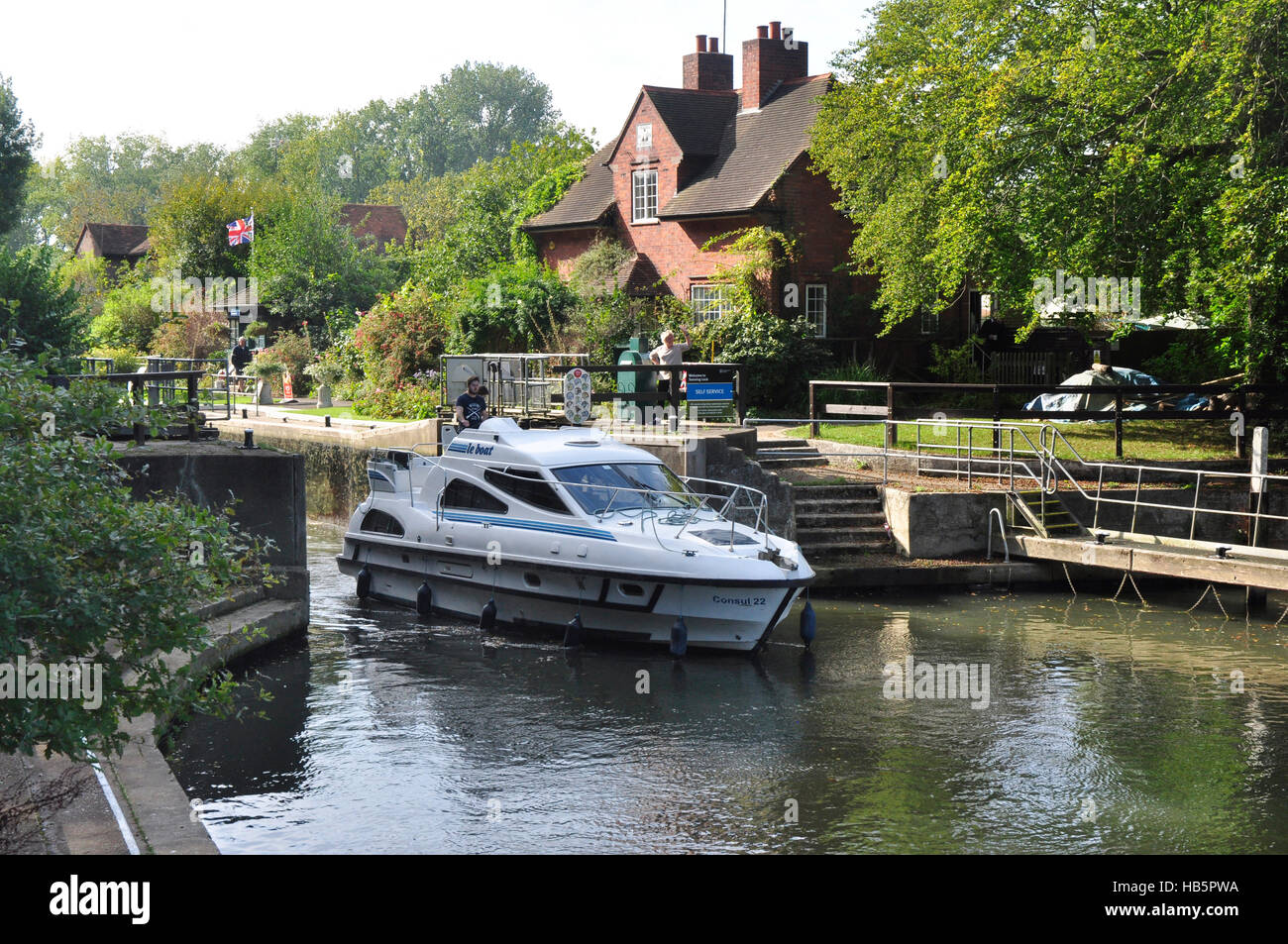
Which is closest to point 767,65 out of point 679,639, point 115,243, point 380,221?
point 679,639

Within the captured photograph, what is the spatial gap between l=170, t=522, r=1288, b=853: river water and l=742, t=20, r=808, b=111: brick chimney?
2428cm

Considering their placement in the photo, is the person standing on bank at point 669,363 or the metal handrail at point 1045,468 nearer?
the metal handrail at point 1045,468

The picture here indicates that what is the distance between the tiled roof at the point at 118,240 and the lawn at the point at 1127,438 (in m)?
63.9

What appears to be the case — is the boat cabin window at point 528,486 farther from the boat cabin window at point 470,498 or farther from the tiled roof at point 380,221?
the tiled roof at point 380,221

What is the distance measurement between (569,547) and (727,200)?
2077 cm

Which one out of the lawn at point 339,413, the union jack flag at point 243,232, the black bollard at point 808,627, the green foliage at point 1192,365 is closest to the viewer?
the black bollard at point 808,627

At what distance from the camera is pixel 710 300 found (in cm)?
3550

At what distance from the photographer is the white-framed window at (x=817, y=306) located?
114ft

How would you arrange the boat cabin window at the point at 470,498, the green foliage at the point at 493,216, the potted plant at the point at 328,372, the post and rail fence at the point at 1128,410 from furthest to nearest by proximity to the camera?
1. the green foliage at the point at 493,216
2. the potted plant at the point at 328,372
3. the post and rail fence at the point at 1128,410
4. the boat cabin window at the point at 470,498

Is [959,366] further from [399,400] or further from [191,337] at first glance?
[191,337]

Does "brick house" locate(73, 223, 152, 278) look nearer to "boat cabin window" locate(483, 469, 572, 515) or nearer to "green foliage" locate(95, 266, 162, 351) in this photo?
"green foliage" locate(95, 266, 162, 351)

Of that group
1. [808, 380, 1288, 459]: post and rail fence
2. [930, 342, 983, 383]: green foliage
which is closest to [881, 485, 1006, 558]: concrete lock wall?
[808, 380, 1288, 459]: post and rail fence

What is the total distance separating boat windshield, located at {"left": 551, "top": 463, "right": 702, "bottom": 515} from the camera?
667 inches

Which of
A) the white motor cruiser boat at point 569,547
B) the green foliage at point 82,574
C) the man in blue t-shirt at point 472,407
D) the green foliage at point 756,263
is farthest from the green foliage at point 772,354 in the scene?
the green foliage at point 82,574
